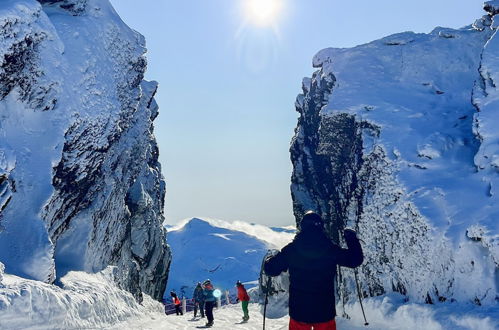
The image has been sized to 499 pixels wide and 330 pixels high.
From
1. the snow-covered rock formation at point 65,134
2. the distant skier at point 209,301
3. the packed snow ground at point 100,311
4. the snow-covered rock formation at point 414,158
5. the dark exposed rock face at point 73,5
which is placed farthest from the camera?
the dark exposed rock face at point 73,5

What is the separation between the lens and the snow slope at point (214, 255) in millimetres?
163250

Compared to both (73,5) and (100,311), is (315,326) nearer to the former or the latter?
(100,311)

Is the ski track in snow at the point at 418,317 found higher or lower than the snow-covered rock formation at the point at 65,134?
lower

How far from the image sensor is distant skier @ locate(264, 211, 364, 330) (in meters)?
5.18

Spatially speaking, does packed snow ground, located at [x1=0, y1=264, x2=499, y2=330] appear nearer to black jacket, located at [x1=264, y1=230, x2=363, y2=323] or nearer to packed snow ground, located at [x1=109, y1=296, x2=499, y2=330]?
packed snow ground, located at [x1=109, y1=296, x2=499, y2=330]

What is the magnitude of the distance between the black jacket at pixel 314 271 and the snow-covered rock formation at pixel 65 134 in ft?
38.3

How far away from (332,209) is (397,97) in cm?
612

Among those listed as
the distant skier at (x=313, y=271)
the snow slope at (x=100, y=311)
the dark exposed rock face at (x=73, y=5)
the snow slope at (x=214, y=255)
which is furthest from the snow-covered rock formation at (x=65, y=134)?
the snow slope at (x=214, y=255)

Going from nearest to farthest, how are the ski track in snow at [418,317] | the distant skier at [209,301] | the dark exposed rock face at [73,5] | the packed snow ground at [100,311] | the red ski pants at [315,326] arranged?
the red ski pants at [315,326]
the ski track in snow at [418,317]
the packed snow ground at [100,311]
the distant skier at [209,301]
the dark exposed rock face at [73,5]

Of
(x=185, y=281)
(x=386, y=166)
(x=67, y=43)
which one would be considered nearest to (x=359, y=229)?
(x=386, y=166)

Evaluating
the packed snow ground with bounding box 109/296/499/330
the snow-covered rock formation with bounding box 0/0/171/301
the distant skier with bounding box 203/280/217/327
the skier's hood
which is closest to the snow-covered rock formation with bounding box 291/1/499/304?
the packed snow ground with bounding box 109/296/499/330

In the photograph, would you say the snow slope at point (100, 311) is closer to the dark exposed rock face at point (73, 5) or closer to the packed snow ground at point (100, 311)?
the packed snow ground at point (100, 311)

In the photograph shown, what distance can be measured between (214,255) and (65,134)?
161940 mm

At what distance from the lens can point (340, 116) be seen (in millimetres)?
20297
